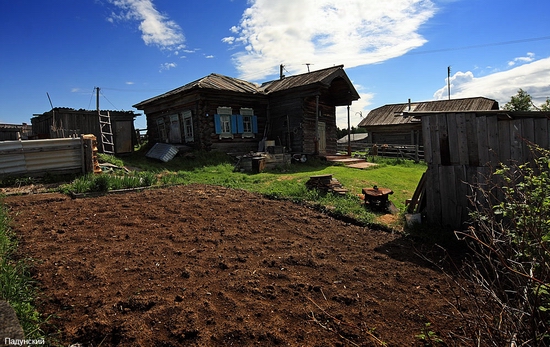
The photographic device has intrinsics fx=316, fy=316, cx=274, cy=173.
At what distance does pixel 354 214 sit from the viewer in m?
7.00

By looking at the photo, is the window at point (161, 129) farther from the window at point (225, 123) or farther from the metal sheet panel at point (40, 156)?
the metal sheet panel at point (40, 156)

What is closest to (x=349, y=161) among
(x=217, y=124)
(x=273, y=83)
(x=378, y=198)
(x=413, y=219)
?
(x=217, y=124)

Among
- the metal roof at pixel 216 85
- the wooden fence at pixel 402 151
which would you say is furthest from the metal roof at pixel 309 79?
the wooden fence at pixel 402 151

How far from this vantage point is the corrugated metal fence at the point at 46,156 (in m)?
9.48

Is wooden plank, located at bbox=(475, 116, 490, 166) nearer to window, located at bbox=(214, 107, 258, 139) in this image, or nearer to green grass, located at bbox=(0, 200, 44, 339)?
green grass, located at bbox=(0, 200, 44, 339)

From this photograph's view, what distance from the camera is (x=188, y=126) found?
698 inches

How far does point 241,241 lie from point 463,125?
15.3ft

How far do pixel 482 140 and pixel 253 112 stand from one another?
14.0m

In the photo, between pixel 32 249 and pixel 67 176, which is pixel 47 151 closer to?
pixel 67 176

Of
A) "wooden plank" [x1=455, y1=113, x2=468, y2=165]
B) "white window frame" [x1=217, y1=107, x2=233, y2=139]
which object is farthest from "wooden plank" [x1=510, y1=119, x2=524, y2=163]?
"white window frame" [x1=217, y1=107, x2=233, y2=139]

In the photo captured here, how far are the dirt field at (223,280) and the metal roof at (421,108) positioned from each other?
73.4ft

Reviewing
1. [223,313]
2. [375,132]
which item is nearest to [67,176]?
[223,313]

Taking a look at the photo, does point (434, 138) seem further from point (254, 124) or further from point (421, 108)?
point (421, 108)

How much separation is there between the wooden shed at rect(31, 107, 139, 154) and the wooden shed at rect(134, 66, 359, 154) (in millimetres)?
1907
